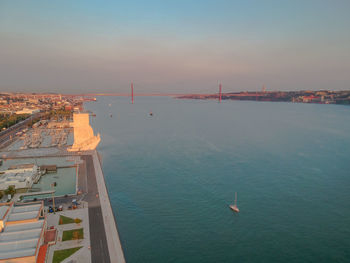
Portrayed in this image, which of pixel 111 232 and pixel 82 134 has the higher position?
pixel 82 134

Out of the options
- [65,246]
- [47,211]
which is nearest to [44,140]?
[47,211]

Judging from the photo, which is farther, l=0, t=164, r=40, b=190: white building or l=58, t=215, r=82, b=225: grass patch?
l=0, t=164, r=40, b=190: white building

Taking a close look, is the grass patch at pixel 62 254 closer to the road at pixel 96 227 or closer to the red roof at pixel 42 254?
the red roof at pixel 42 254

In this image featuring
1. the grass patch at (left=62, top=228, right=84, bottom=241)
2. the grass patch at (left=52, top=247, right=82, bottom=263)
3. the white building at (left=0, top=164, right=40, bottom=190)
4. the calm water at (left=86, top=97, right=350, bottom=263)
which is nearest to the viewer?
the grass patch at (left=52, top=247, right=82, bottom=263)

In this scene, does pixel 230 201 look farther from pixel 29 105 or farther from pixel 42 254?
pixel 29 105

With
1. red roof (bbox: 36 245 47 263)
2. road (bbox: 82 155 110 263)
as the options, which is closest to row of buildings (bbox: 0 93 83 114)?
road (bbox: 82 155 110 263)

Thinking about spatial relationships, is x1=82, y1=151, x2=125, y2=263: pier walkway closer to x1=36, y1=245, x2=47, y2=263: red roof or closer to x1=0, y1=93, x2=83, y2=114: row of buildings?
x1=36, y1=245, x2=47, y2=263: red roof

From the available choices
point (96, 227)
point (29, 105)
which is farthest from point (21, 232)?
point (29, 105)
